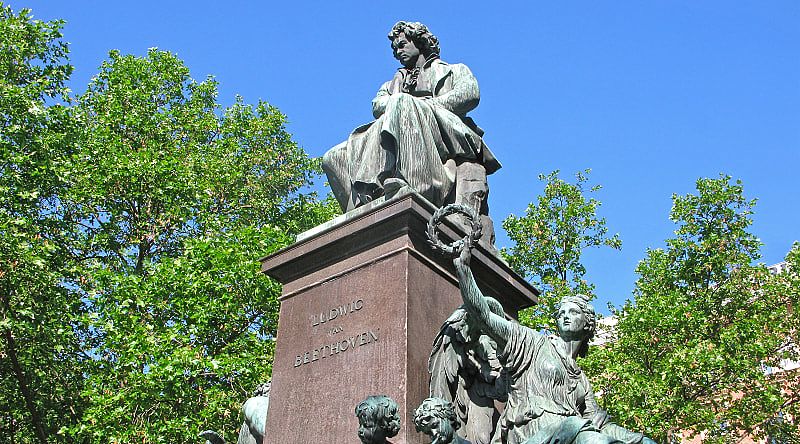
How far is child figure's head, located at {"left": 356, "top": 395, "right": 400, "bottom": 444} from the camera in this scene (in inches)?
182

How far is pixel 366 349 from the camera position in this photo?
543cm

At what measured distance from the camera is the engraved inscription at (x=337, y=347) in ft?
18.0

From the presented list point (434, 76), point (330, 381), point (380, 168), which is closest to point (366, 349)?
point (330, 381)

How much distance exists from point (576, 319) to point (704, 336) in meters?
14.2

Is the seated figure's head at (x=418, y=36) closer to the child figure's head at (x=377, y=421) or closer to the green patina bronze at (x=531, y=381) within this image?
the green patina bronze at (x=531, y=381)

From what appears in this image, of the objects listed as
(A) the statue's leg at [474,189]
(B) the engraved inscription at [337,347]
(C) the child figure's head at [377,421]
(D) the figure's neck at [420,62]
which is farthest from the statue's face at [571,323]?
(D) the figure's neck at [420,62]

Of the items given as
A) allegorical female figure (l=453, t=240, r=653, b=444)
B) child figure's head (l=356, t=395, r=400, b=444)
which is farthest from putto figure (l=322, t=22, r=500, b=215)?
child figure's head (l=356, t=395, r=400, b=444)

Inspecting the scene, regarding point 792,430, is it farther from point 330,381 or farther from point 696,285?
point 330,381

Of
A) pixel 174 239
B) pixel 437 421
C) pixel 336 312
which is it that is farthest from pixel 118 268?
pixel 437 421

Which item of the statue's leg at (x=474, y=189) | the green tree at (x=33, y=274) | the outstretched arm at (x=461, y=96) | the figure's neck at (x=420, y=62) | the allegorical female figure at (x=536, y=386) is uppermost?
the green tree at (x=33, y=274)

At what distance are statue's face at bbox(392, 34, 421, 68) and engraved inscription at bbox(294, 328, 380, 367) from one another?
317cm

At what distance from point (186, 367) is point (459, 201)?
9.67m

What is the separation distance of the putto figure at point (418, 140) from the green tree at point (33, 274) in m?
10.4

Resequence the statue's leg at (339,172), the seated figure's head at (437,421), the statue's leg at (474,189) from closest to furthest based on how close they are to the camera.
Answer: the seated figure's head at (437,421) < the statue's leg at (474,189) < the statue's leg at (339,172)
